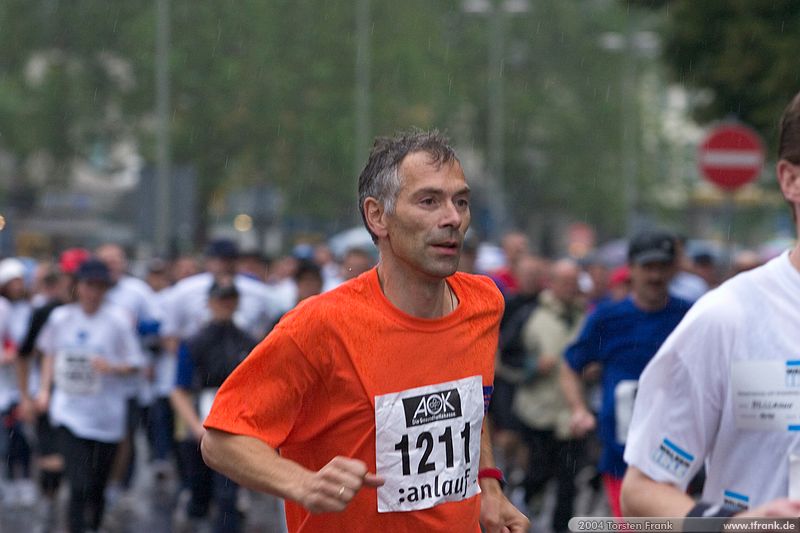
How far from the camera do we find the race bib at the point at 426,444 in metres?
4.16

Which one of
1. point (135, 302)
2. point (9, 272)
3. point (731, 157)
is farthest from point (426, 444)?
point (9, 272)

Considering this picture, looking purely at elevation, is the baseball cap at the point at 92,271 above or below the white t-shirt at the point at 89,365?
above

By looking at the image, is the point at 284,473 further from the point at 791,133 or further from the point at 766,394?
the point at 791,133

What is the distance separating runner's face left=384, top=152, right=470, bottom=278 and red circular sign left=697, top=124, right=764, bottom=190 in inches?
401

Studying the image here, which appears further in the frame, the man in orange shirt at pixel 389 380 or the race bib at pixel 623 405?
the race bib at pixel 623 405

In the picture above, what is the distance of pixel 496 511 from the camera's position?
4480 mm

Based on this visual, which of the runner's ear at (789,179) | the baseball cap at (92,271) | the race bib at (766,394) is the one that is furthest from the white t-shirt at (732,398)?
the baseball cap at (92,271)

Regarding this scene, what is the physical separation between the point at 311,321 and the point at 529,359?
26.9 ft

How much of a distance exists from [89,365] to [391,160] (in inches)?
275

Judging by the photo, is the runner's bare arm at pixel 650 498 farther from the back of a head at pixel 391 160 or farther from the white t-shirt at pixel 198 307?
the white t-shirt at pixel 198 307

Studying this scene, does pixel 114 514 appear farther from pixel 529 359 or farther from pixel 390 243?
pixel 390 243

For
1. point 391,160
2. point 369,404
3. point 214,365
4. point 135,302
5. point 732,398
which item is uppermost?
point 391,160

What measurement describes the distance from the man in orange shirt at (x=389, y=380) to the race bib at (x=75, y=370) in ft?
22.4

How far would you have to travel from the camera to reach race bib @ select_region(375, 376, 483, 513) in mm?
4160
